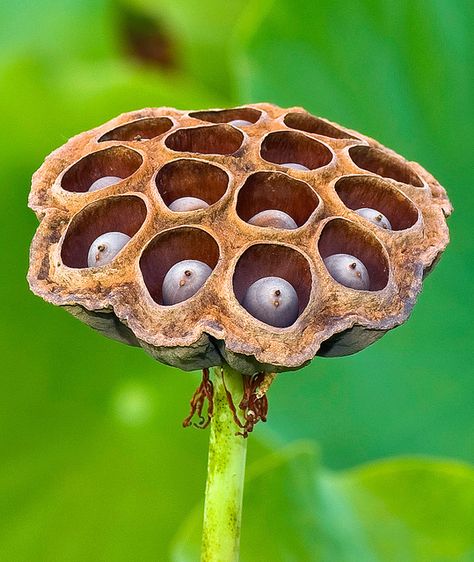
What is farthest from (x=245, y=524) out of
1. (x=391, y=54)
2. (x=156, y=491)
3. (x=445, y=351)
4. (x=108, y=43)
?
(x=108, y=43)

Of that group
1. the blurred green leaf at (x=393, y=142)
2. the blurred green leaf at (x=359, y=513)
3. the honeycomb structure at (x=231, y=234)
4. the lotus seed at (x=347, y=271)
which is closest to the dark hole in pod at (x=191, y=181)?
the honeycomb structure at (x=231, y=234)

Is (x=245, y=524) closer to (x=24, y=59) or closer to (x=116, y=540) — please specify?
(x=116, y=540)

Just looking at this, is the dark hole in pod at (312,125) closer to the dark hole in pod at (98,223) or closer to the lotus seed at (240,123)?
the lotus seed at (240,123)

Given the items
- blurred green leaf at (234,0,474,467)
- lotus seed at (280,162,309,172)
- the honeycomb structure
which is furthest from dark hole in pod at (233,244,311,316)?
blurred green leaf at (234,0,474,467)

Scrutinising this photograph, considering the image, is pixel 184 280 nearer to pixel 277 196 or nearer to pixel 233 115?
pixel 277 196

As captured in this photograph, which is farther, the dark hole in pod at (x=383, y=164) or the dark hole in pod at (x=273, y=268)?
the dark hole in pod at (x=383, y=164)

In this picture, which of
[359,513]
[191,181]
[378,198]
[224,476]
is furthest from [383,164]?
[359,513]

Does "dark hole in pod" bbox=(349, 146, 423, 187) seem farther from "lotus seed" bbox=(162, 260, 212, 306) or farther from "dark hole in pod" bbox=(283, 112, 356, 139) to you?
"lotus seed" bbox=(162, 260, 212, 306)
